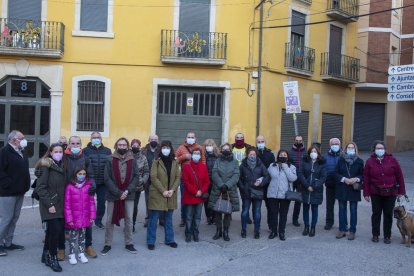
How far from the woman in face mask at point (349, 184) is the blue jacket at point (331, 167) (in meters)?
0.34

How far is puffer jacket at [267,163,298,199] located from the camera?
25.5ft

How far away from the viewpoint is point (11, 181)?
6477mm

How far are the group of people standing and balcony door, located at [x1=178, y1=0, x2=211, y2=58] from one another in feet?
23.5

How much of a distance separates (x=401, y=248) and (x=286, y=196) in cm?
195

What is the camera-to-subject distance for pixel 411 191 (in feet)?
42.1

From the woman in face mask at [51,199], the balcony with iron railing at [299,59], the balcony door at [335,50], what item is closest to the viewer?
A: the woman in face mask at [51,199]

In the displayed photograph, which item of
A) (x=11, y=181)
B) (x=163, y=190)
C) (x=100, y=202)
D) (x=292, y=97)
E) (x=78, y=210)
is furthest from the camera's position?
(x=292, y=97)

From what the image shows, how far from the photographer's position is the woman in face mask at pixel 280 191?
7.79m

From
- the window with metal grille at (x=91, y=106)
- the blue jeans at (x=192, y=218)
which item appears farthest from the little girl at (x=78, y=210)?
the window with metal grille at (x=91, y=106)

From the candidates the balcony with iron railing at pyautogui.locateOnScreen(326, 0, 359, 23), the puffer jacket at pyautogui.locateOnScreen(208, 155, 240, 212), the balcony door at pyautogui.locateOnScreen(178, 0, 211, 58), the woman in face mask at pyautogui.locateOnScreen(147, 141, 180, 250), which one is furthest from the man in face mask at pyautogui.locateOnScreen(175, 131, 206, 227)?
the balcony with iron railing at pyautogui.locateOnScreen(326, 0, 359, 23)

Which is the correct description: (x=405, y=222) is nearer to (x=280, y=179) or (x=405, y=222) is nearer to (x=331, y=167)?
(x=331, y=167)

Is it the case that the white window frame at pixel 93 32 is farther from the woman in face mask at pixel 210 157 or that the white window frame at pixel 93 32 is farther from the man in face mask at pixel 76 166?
the man in face mask at pixel 76 166

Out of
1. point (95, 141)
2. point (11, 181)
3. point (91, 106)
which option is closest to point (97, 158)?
point (95, 141)

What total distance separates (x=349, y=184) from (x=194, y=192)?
2.65m
